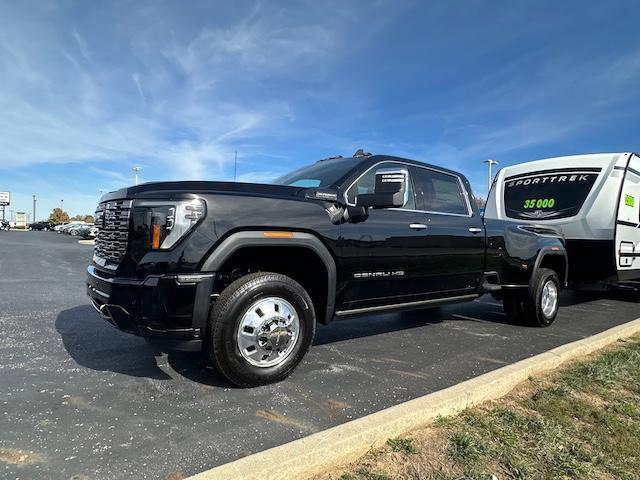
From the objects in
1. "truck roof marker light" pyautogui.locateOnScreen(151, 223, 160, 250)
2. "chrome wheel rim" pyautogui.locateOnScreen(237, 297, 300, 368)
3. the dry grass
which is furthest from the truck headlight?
the dry grass

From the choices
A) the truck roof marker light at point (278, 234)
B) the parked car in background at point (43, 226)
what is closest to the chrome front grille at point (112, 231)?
the truck roof marker light at point (278, 234)

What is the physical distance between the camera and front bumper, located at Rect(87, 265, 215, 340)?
9.22 feet

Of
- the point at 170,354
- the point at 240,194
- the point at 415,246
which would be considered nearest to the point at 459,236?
the point at 415,246

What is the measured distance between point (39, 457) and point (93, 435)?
0.28 meters

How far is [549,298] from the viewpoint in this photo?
19.3 ft

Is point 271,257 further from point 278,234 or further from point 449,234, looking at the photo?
point 449,234

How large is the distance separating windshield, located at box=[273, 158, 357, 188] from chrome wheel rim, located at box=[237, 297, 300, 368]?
128cm

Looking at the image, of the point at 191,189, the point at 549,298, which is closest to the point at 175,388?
the point at 191,189

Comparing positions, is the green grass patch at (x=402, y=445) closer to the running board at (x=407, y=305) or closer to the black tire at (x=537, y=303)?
the running board at (x=407, y=305)

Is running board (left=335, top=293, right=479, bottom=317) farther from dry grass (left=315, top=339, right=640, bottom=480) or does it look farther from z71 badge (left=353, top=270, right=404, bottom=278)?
dry grass (left=315, top=339, right=640, bottom=480)

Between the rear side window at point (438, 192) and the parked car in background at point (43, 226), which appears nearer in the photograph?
the rear side window at point (438, 192)

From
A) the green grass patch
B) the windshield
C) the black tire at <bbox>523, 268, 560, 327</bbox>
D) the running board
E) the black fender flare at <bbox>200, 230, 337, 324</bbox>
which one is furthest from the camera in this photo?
the black tire at <bbox>523, 268, 560, 327</bbox>

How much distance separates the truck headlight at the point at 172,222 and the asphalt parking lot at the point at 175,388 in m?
1.08

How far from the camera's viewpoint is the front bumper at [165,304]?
281 cm
